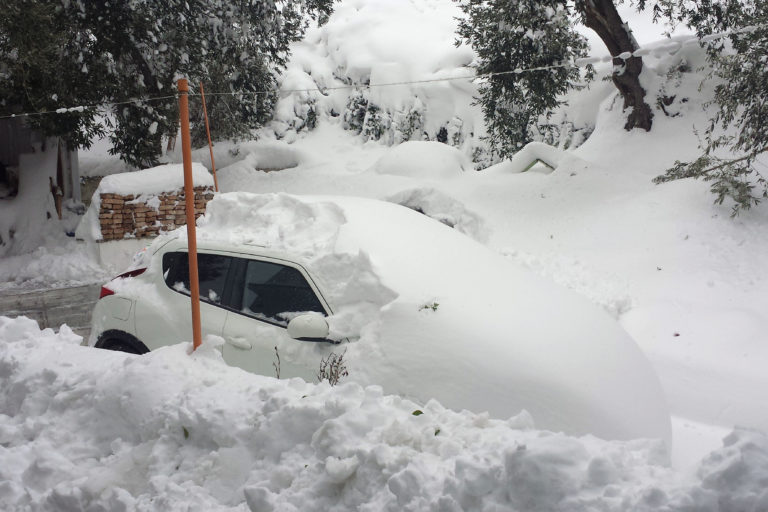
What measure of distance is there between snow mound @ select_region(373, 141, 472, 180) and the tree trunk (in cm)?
379

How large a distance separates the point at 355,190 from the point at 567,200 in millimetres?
4664

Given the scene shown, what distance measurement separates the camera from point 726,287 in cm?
752

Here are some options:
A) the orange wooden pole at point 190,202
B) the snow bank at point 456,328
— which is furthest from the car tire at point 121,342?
the orange wooden pole at point 190,202

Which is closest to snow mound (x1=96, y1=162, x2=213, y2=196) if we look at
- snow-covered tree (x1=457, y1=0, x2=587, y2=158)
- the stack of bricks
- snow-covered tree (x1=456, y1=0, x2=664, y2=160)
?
the stack of bricks

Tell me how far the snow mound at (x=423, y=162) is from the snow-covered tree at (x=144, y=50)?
3663 mm

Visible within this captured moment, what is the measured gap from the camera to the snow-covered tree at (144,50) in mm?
11188

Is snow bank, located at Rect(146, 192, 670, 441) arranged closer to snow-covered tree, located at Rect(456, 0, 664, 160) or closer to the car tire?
the car tire

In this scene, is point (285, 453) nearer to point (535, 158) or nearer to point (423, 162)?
point (535, 158)

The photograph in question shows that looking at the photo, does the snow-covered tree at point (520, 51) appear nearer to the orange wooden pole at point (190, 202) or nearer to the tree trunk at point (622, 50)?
the tree trunk at point (622, 50)

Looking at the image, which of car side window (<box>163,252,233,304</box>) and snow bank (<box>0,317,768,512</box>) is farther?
car side window (<box>163,252,233,304</box>)

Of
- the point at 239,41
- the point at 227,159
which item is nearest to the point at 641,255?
the point at 239,41

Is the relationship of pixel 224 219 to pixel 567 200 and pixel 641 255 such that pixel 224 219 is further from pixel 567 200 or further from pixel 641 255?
pixel 567 200

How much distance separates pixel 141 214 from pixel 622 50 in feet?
31.4

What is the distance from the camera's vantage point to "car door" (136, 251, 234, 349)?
4.05 meters
